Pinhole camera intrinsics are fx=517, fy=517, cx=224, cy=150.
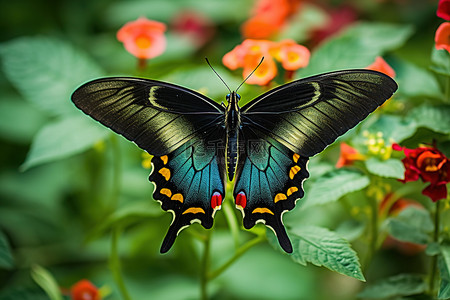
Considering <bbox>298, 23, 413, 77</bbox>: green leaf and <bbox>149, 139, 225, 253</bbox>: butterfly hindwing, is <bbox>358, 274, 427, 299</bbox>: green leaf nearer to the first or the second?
<bbox>149, 139, 225, 253</bbox>: butterfly hindwing

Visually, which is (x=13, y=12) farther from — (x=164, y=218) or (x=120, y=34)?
(x=164, y=218)

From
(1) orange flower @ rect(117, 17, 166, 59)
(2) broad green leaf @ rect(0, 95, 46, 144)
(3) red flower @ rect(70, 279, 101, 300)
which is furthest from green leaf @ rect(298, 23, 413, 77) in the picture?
(2) broad green leaf @ rect(0, 95, 46, 144)

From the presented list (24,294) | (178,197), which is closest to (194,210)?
(178,197)

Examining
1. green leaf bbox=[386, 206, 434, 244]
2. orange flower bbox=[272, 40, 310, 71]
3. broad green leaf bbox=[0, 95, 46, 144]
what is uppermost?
broad green leaf bbox=[0, 95, 46, 144]

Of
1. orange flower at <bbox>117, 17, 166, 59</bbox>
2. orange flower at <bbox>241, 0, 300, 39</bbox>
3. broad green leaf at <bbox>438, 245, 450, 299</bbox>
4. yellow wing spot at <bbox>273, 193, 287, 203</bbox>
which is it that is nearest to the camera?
broad green leaf at <bbox>438, 245, 450, 299</bbox>

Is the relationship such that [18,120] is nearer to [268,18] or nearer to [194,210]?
[268,18]

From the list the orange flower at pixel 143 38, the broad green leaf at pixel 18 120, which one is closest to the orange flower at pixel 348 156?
the orange flower at pixel 143 38
